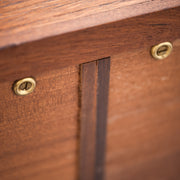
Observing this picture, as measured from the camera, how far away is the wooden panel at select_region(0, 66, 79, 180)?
448mm

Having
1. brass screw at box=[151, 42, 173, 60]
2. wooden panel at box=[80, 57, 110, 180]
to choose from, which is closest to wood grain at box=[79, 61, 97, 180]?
wooden panel at box=[80, 57, 110, 180]

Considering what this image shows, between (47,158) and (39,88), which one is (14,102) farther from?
(47,158)

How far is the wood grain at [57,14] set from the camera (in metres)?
0.38

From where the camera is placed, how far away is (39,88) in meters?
0.45

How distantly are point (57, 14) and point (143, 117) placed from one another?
0.99 feet

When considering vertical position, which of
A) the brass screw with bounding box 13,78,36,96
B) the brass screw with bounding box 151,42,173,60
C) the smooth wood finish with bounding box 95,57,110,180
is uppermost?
the brass screw with bounding box 151,42,173,60

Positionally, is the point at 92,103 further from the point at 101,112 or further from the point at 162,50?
the point at 162,50

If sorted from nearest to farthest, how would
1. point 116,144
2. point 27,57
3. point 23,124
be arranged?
point 27,57
point 23,124
point 116,144

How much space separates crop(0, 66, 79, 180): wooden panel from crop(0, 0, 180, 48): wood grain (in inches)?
2.7

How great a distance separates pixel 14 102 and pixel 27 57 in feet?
0.31

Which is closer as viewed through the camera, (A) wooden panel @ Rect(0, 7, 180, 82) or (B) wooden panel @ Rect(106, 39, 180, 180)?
(A) wooden panel @ Rect(0, 7, 180, 82)

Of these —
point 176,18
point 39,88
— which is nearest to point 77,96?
point 39,88

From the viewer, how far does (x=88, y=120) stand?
1.75ft

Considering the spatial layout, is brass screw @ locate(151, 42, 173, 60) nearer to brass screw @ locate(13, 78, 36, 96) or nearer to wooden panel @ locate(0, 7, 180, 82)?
wooden panel @ locate(0, 7, 180, 82)
